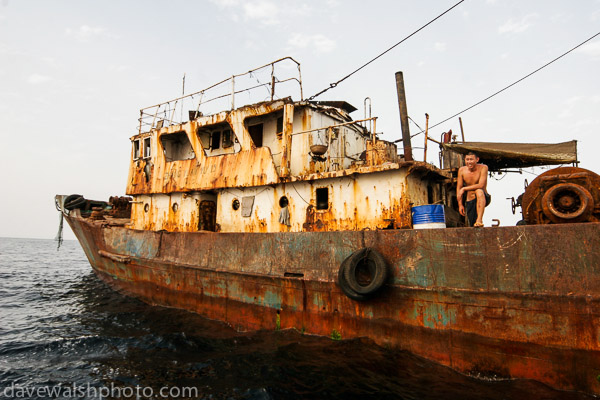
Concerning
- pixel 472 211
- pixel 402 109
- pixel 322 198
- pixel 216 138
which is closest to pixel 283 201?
pixel 322 198

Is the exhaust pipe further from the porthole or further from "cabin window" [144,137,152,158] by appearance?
"cabin window" [144,137,152,158]

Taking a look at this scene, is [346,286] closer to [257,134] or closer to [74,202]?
[257,134]

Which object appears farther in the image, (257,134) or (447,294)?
(257,134)

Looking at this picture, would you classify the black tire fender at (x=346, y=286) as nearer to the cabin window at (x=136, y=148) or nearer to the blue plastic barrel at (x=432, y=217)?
the blue plastic barrel at (x=432, y=217)

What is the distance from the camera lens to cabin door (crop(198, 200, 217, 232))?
923cm

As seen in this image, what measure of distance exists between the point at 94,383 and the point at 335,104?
28.1 feet

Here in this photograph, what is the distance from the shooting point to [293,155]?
309 inches

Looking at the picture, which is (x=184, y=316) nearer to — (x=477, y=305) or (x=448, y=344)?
(x=448, y=344)

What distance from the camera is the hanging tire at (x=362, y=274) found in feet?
17.1

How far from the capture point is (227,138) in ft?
30.7

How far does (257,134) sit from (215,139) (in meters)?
1.64

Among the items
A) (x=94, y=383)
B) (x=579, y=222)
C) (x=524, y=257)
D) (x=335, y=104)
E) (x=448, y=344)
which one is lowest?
(x=94, y=383)

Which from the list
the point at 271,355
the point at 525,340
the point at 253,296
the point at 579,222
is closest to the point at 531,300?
the point at 525,340

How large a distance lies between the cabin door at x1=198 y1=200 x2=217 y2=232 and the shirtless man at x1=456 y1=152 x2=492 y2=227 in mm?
6565
